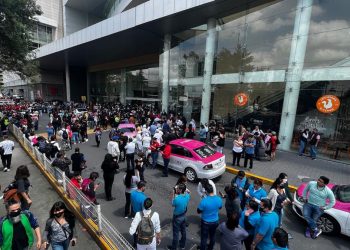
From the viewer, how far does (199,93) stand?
18.2 m

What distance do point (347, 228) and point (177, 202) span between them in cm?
431

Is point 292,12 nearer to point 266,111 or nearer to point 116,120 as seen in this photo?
point 266,111

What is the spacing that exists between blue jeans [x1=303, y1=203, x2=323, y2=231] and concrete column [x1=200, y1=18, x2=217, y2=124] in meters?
12.6

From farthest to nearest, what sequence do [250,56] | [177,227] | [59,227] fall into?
[250,56]
[177,227]
[59,227]

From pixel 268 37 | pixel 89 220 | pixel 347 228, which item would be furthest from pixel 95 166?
pixel 268 37

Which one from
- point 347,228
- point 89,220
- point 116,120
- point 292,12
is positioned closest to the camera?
point 347,228

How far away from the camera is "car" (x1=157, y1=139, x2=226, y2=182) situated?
7621 mm

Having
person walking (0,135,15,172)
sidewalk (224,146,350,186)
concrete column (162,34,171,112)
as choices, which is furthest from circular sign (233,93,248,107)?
person walking (0,135,15,172)

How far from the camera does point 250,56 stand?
48.2 feet

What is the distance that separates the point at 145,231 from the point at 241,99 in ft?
43.6

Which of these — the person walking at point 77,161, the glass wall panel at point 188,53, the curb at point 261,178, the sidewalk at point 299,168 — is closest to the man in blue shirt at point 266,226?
the curb at point 261,178

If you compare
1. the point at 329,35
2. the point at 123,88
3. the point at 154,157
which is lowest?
the point at 154,157

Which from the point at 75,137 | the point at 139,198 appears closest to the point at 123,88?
the point at 75,137

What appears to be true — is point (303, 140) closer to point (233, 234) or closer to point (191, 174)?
point (191, 174)
